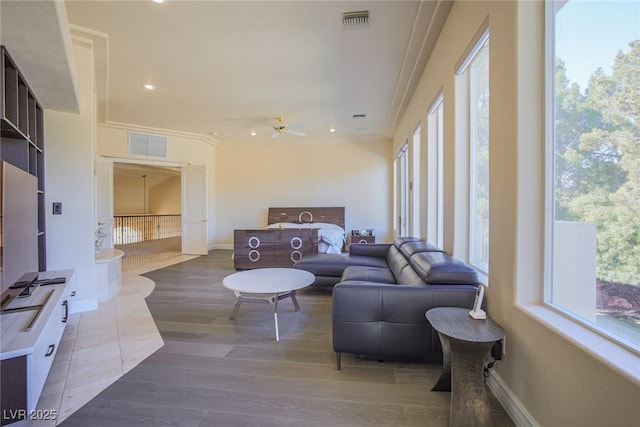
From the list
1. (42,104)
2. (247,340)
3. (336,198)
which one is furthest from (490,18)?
(336,198)

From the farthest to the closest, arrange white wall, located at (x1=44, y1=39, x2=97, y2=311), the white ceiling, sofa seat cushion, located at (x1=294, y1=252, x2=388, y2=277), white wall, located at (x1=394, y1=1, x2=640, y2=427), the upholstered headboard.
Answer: the upholstered headboard → sofa seat cushion, located at (x1=294, y1=252, x2=388, y2=277) → white wall, located at (x1=44, y1=39, x2=97, y2=311) → the white ceiling → white wall, located at (x1=394, y1=1, x2=640, y2=427)

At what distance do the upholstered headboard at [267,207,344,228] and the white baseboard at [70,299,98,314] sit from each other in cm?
483

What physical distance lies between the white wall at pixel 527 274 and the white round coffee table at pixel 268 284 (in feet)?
5.59

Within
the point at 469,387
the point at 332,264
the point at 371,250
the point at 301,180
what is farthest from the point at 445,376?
the point at 301,180

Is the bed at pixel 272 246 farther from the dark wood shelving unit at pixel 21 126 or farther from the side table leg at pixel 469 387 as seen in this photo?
the side table leg at pixel 469 387

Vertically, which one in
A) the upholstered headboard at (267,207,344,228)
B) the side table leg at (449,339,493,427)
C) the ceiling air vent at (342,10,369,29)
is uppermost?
the ceiling air vent at (342,10,369,29)

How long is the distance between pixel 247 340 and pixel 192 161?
5.86 meters

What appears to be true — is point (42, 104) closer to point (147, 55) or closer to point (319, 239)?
point (147, 55)

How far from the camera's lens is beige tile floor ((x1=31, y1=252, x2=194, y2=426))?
182 centimetres

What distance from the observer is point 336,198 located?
7.82 meters

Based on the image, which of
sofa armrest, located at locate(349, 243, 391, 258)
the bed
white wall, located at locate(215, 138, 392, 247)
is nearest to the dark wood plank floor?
sofa armrest, located at locate(349, 243, 391, 258)

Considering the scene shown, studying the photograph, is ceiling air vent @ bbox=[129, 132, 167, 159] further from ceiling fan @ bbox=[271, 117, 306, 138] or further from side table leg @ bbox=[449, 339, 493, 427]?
side table leg @ bbox=[449, 339, 493, 427]

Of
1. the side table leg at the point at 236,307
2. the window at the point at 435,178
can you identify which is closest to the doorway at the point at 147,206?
the side table leg at the point at 236,307

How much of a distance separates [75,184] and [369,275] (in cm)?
337
